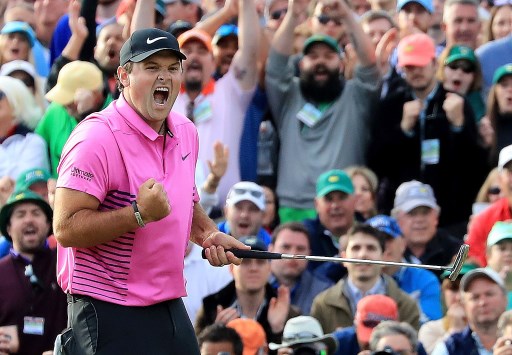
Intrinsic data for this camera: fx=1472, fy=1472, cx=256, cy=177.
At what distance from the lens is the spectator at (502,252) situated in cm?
968

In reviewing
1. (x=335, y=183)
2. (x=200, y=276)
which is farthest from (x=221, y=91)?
(x=200, y=276)

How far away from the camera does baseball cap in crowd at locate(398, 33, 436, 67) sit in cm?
1148

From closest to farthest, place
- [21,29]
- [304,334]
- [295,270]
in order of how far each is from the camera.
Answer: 1. [304,334]
2. [295,270]
3. [21,29]

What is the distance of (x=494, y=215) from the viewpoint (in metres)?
10.5

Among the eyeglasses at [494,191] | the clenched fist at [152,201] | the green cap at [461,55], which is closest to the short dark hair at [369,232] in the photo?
the eyeglasses at [494,191]

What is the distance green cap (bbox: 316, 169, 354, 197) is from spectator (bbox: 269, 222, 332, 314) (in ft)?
1.77

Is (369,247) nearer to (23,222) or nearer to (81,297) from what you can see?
(23,222)

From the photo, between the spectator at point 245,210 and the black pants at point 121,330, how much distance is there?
4.71 metres

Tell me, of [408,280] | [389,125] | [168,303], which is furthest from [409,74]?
[168,303]

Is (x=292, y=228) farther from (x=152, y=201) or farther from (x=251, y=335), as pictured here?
(x=152, y=201)

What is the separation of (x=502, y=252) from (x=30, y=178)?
3.66m

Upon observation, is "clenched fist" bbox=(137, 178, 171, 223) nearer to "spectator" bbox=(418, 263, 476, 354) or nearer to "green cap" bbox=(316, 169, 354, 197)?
"spectator" bbox=(418, 263, 476, 354)

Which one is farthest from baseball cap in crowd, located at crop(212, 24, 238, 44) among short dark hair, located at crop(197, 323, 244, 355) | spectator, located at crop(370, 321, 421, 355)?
spectator, located at crop(370, 321, 421, 355)

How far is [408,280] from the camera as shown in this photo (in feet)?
34.0
